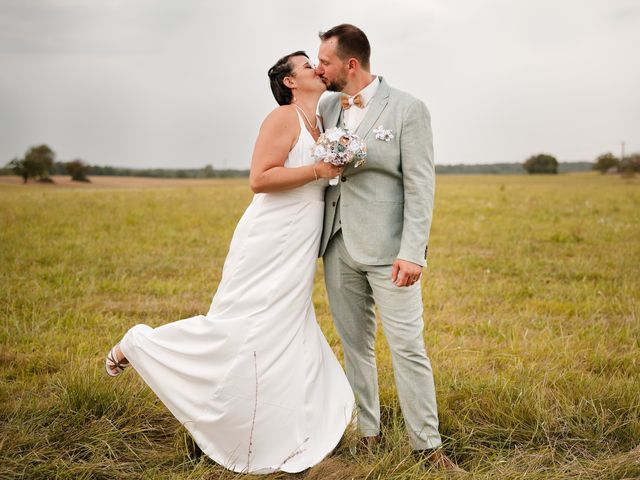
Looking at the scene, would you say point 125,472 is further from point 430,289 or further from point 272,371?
point 430,289

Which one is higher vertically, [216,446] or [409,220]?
[409,220]

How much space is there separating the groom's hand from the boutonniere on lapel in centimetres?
73

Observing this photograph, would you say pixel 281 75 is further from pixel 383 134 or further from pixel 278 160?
pixel 383 134

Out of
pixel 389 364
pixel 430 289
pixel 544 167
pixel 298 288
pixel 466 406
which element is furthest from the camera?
pixel 544 167

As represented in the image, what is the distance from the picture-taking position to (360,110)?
4.15 metres

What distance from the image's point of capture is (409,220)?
3938 millimetres

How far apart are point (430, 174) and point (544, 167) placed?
91.4m

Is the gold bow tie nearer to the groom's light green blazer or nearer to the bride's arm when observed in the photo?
the groom's light green blazer

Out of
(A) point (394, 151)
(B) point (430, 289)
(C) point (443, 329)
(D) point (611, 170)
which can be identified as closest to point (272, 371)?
(A) point (394, 151)

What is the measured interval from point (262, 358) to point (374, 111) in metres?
1.66

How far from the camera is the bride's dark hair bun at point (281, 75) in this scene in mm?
4301

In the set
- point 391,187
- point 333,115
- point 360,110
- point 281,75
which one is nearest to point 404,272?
point 391,187

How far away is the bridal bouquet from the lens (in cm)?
368

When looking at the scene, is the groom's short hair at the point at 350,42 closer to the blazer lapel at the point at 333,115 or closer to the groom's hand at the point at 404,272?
the blazer lapel at the point at 333,115
